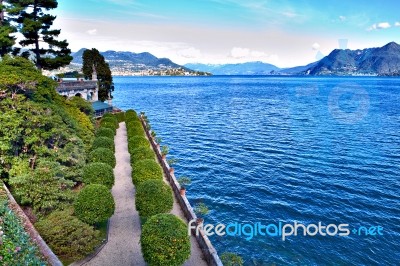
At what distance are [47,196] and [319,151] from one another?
32293 mm

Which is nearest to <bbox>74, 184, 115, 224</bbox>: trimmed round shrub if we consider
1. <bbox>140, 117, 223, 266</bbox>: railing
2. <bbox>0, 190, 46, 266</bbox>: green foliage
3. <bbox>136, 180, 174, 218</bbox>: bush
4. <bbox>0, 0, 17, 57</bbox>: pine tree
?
<bbox>136, 180, 174, 218</bbox>: bush

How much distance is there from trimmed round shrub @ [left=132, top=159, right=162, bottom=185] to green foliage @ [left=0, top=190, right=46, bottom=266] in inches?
375

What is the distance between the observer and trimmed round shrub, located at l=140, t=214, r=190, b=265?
14.8 meters

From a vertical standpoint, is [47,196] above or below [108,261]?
above

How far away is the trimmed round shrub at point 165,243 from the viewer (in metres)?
14.8

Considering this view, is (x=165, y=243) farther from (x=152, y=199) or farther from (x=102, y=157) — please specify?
(x=102, y=157)

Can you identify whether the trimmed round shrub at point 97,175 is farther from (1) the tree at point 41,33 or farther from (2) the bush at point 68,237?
(1) the tree at point 41,33

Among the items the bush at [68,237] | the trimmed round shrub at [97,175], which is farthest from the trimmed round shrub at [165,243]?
Answer: the trimmed round shrub at [97,175]

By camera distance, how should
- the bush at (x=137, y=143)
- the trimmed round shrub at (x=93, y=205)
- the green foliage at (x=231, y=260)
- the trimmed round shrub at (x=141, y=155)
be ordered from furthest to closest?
the bush at (x=137, y=143), the trimmed round shrub at (x=141, y=155), the trimmed round shrub at (x=93, y=205), the green foliage at (x=231, y=260)

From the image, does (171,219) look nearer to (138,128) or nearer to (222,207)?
(222,207)

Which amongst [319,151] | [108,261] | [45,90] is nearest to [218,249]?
[108,261]

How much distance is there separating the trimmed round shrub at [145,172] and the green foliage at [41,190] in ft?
17.4

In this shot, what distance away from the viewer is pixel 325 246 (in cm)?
2133

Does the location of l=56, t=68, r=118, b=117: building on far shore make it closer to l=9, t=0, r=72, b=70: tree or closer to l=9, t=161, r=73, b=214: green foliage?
l=9, t=0, r=72, b=70: tree
